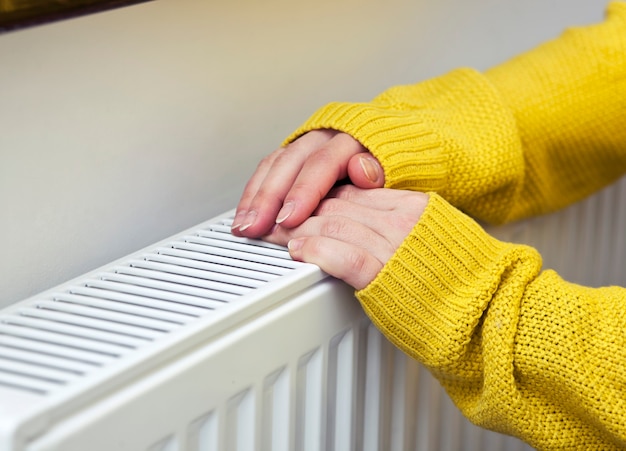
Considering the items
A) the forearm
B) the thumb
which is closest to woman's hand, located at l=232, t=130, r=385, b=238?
the thumb

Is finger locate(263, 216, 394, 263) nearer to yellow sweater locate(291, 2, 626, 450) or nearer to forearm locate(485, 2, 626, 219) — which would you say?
yellow sweater locate(291, 2, 626, 450)

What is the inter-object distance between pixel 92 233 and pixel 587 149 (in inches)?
20.6

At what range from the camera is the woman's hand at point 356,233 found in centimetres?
61

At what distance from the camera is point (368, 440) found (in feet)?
2.36

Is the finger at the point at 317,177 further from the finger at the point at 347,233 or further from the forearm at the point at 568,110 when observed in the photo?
the forearm at the point at 568,110

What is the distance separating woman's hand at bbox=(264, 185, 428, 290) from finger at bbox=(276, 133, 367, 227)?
0.03 ft

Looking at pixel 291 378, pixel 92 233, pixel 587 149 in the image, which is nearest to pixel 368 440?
pixel 291 378

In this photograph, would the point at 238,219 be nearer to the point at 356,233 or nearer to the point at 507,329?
the point at 356,233

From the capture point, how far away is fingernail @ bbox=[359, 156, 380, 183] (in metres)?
0.66

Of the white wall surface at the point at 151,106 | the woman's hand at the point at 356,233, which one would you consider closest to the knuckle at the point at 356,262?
the woman's hand at the point at 356,233

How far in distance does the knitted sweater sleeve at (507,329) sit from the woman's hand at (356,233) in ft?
0.03

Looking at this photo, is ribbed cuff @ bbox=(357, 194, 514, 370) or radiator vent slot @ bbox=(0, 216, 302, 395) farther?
ribbed cuff @ bbox=(357, 194, 514, 370)

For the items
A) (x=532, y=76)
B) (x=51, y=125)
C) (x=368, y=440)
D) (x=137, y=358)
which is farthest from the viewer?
(x=532, y=76)

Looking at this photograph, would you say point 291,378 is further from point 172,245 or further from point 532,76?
point 532,76
